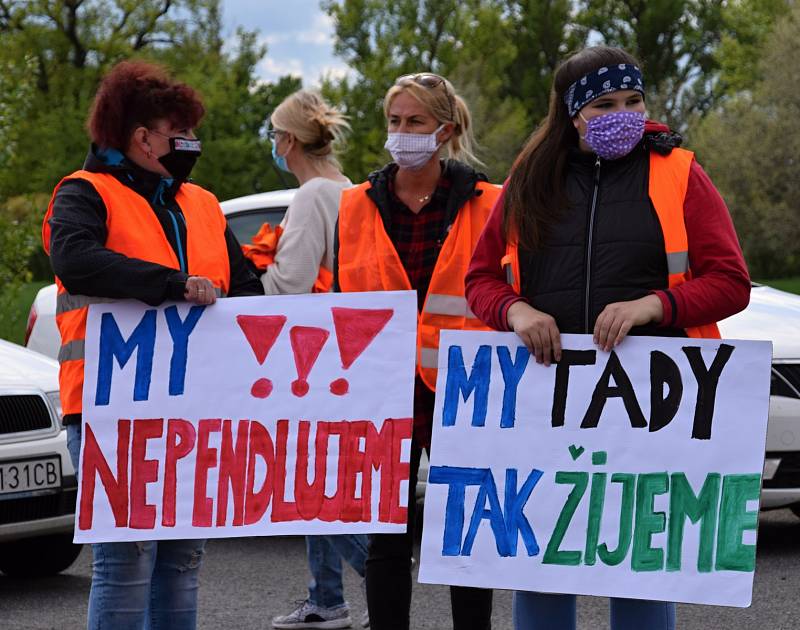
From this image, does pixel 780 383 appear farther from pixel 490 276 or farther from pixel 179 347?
pixel 179 347

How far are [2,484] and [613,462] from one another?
331 cm

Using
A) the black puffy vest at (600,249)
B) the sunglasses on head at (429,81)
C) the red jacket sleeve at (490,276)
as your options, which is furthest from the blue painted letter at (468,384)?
the sunglasses on head at (429,81)

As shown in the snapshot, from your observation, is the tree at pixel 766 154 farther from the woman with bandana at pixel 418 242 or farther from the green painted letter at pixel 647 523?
the green painted letter at pixel 647 523

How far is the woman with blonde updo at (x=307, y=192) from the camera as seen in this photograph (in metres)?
5.39

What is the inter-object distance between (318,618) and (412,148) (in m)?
2.19

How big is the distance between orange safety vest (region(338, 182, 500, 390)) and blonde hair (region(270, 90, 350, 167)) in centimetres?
125

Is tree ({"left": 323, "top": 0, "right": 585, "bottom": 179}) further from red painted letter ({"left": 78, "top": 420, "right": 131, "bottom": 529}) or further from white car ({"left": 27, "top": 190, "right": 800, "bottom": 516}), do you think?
red painted letter ({"left": 78, "top": 420, "right": 131, "bottom": 529})

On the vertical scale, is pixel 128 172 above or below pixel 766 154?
below

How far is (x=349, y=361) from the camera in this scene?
3.91m

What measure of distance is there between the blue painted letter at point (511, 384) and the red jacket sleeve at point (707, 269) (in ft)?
1.33

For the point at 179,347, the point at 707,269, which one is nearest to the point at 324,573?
the point at 179,347

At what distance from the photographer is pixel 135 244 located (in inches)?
148

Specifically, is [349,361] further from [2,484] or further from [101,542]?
[2,484]

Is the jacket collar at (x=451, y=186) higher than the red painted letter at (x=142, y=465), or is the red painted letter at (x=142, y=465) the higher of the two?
the jacket collar at (x=451, y=186)
